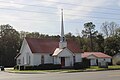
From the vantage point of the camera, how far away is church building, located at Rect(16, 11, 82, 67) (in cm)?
6341

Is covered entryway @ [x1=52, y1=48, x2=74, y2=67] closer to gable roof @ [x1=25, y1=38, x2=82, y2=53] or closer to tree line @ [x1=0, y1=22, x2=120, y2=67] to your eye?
gable roof @ [x1=25, y1=38, x2=82, y2=53]

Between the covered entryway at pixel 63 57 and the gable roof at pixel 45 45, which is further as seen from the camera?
the gable roof at pixel 45 45

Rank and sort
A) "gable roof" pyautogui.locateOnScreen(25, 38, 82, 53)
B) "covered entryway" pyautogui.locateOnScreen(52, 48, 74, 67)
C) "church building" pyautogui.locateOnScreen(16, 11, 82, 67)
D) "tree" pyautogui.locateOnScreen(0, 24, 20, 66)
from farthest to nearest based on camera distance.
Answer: "tree" pyautogui.locateOnScreen(0, 24, 20, 66) < "gable roof" pyautogui.locateOnScreen(25, 38, 82, 53) < "covered entryway" pyautogui.locateOnScreen(52, 48, 74, 67) < "church building" pyautogui.locateOnScreen(16, 11, 82, 67)

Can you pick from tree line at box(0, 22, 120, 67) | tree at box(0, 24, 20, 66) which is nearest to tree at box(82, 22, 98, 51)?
tree line at box(0, 22, 120, 67)

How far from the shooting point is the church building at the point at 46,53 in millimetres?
63406

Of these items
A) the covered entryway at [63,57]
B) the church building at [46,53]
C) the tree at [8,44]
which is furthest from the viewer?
the tree at [8,44]

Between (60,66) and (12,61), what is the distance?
40729mm

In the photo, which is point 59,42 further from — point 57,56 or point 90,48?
point 90,48

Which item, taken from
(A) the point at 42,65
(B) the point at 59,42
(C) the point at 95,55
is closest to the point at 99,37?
(C) the point at 95,55

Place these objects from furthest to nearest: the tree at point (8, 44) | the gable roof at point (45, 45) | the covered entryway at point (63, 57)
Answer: the tree at point (8, 44) → the gable roof at point (45, 45) → the covered entryway at point (63, 57)

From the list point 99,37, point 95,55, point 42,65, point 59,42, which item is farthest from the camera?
point 99,37

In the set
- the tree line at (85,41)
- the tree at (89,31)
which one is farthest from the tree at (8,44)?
the tree at (89,31)

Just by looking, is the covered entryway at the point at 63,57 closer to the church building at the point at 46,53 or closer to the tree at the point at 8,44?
the church building at the point at 46,53

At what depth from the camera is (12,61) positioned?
323 feet
